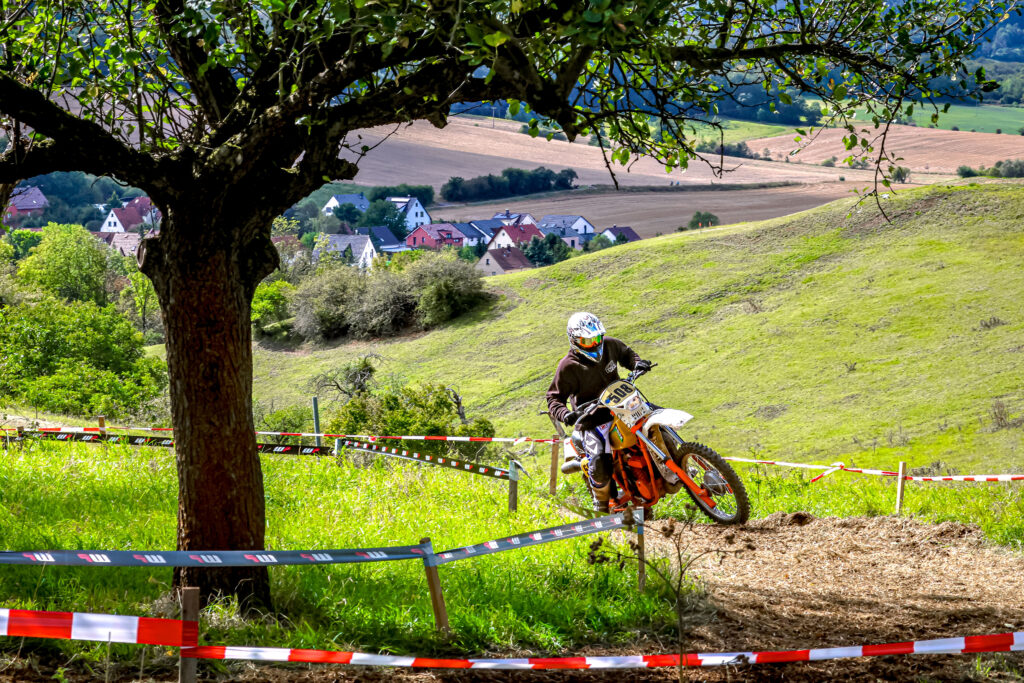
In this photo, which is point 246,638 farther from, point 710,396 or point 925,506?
point 710,396

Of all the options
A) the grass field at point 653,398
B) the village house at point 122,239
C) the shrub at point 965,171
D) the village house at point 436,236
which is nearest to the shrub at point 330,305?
the grass field at point 653,398

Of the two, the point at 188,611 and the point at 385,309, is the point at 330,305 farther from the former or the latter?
the point at 188,611

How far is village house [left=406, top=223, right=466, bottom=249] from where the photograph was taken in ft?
305

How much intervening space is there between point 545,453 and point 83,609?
28899mm

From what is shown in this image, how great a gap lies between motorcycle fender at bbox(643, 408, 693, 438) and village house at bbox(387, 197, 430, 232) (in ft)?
350

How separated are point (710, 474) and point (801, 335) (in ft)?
120

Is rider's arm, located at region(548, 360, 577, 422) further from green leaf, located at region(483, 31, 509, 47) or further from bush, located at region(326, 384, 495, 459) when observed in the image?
bush, located at region(326, 384, 495, 459)

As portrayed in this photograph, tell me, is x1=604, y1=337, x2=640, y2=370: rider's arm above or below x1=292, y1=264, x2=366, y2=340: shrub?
above

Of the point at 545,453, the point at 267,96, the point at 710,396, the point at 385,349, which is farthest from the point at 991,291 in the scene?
the point at 267,96

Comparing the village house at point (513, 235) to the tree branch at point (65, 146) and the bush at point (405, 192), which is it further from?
the tree branch at point (65, 146)

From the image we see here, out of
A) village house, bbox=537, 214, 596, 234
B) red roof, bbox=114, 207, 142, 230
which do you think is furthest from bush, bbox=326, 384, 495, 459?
red roof, bbox=114, 207, 142, 230

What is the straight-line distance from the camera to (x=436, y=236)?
9806 cm

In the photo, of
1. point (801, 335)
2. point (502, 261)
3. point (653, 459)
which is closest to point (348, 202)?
point (502, 261)

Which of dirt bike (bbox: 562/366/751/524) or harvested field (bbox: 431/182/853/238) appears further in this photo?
harvested field (bbox: 431/182/853/238)
